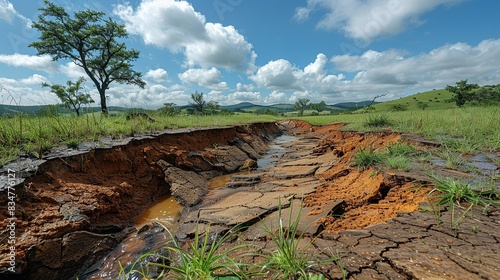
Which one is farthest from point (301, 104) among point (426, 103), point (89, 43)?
point (89, 43)

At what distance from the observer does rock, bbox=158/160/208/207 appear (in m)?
4.68

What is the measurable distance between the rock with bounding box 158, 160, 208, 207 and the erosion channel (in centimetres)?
2

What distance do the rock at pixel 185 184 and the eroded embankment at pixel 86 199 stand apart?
0.11ft

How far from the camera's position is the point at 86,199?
11.2 feet

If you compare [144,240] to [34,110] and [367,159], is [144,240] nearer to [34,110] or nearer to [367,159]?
[367,159]

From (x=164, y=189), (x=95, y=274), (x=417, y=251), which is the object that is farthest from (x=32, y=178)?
(x=417, y=251)

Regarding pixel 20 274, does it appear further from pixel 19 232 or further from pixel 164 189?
pixel 164 189

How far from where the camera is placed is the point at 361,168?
3.97m

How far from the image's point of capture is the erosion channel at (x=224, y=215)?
5.27 feet

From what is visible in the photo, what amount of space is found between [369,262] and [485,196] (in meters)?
1.75

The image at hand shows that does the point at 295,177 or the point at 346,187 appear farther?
the point at 295,177

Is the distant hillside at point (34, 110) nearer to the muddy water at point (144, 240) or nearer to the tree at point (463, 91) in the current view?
the muddy water at point (144, 240)

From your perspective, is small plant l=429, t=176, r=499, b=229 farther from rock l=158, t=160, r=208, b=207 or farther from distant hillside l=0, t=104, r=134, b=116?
distant hillside l=0, t=104, r=134, b=116

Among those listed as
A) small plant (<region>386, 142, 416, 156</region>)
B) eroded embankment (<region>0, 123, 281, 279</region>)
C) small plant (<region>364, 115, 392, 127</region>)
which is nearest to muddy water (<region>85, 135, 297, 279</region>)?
eroded embankment (<region>0, 123, 281, 279</region>)
